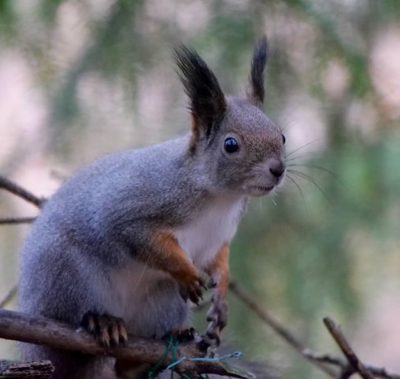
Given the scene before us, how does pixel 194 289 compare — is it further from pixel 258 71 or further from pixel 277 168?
pixel 258 71

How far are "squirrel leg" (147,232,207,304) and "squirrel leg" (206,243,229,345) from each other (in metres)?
0.07

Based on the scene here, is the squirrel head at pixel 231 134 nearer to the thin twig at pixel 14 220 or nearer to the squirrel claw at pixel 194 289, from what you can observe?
the squirrel claw at pixel 194 289

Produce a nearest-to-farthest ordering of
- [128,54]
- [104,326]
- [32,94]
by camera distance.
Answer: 1. [104,326]
2. [128,54]
3. [32,94]

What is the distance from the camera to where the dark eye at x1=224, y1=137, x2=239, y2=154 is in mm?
2545

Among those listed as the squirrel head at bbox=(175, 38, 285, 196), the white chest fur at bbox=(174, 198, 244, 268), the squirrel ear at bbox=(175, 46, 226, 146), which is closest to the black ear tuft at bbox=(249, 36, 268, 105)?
the squirrel head at bbox=(175, 38, 285, 196)

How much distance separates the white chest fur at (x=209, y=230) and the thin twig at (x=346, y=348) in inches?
14.9

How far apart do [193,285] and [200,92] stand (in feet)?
1.51

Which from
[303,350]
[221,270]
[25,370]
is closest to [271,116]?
[221,270]

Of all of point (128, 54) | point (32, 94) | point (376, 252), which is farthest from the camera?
point (376, 252)

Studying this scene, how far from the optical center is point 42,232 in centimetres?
266

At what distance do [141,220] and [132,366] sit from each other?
0.38 metres

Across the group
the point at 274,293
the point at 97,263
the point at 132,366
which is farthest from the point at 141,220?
the point at 274,293

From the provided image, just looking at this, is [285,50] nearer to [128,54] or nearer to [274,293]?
[128,54]

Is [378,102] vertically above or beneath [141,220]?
above
